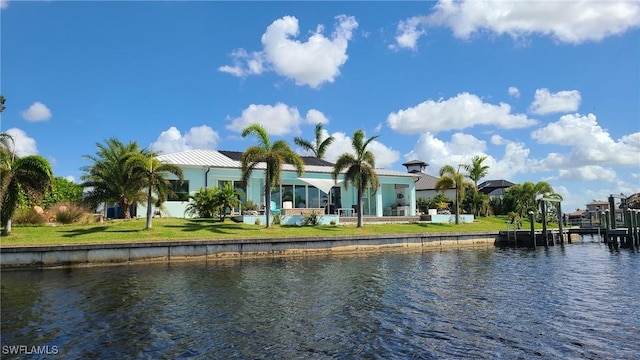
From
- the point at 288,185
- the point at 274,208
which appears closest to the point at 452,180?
the point at 288,185

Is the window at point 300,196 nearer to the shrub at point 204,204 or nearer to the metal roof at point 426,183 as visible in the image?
the shrub at point 204,204

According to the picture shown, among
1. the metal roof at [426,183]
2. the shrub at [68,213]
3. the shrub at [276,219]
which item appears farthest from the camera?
the metal roof at [426,183]

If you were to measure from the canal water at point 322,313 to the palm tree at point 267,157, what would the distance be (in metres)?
8.91

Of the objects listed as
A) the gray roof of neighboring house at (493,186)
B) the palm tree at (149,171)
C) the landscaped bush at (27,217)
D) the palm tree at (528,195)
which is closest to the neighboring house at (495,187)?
the gray roof of neighboring house at (493,186)

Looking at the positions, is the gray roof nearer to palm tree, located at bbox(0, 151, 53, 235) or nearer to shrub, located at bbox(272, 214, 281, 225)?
shrub, located at bbox(272, 214, 281, 225)

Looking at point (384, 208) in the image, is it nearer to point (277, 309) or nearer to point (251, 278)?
point (251, 278)

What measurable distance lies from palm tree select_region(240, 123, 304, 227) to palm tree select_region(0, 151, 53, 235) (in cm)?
1045

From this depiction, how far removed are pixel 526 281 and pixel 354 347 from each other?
10272mm

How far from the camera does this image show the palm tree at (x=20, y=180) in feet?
70.2

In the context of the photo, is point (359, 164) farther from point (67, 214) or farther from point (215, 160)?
point (67, 214)

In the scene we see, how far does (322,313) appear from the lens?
38.1ft

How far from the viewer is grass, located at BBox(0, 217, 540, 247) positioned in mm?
21438

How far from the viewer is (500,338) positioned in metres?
9.36

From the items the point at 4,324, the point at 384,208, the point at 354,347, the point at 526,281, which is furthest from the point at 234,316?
the point at 384,208
